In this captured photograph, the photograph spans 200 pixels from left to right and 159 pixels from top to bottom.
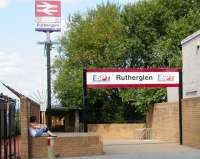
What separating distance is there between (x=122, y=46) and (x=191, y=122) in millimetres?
21742

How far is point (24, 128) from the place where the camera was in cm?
2236

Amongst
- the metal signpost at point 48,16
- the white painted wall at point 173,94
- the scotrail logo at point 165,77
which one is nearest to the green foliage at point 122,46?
the metal signpost at point 48,16

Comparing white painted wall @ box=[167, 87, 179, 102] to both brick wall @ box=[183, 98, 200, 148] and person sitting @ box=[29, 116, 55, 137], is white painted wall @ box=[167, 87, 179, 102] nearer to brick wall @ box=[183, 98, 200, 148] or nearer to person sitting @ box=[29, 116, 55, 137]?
brick wall @ box=[183, 98, 200, 148]

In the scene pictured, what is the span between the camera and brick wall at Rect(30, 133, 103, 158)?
2313 centimetres

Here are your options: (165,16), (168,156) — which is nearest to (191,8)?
(165,16)

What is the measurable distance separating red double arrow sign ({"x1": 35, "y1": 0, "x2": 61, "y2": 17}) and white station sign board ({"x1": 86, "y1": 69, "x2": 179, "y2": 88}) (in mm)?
26616

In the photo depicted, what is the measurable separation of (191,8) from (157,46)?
4.63 metres

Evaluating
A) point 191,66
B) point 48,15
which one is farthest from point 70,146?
point 48,15

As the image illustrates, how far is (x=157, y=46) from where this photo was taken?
158 ft

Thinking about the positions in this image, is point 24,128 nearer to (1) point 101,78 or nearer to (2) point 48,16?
(1) point 101,78

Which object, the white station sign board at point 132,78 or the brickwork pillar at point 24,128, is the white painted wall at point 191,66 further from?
the brickwork pillar at point 24,128

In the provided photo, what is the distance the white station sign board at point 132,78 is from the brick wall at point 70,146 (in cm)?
793

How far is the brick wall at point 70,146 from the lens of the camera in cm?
2313

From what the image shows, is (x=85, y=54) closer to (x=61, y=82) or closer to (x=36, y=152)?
(x=61, y=82)
